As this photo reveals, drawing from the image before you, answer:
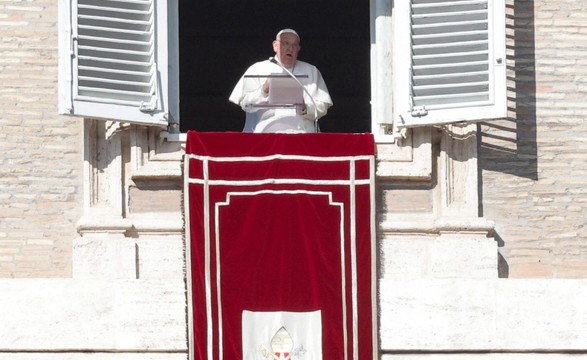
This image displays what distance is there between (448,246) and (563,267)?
0.80 metres

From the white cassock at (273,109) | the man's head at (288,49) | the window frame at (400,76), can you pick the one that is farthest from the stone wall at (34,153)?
→ the window frame at (400,76)

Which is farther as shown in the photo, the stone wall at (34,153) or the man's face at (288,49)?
the man's face at (288,49)

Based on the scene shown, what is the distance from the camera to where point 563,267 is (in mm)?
14281

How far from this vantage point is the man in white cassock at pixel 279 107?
1441 cm

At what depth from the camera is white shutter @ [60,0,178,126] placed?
1389cm

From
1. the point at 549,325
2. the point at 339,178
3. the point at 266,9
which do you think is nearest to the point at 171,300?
the point at 339,178

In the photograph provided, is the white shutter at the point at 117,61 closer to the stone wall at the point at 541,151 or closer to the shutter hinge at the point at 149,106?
the shutter hinge at the point at 149,106

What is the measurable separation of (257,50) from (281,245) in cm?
617

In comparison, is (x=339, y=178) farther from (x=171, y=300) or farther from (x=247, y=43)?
(x=247, y=43)

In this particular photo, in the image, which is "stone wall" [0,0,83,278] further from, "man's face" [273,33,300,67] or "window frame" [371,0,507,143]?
"window frame" [371,0,507,143]

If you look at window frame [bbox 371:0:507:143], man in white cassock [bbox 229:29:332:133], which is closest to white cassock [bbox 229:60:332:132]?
man in white cassock [bbox 229:29:332:133]

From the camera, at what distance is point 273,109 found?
47.4ft

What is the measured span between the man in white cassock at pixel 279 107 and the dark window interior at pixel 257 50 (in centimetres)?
438

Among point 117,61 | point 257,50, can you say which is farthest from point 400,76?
point 257,50
